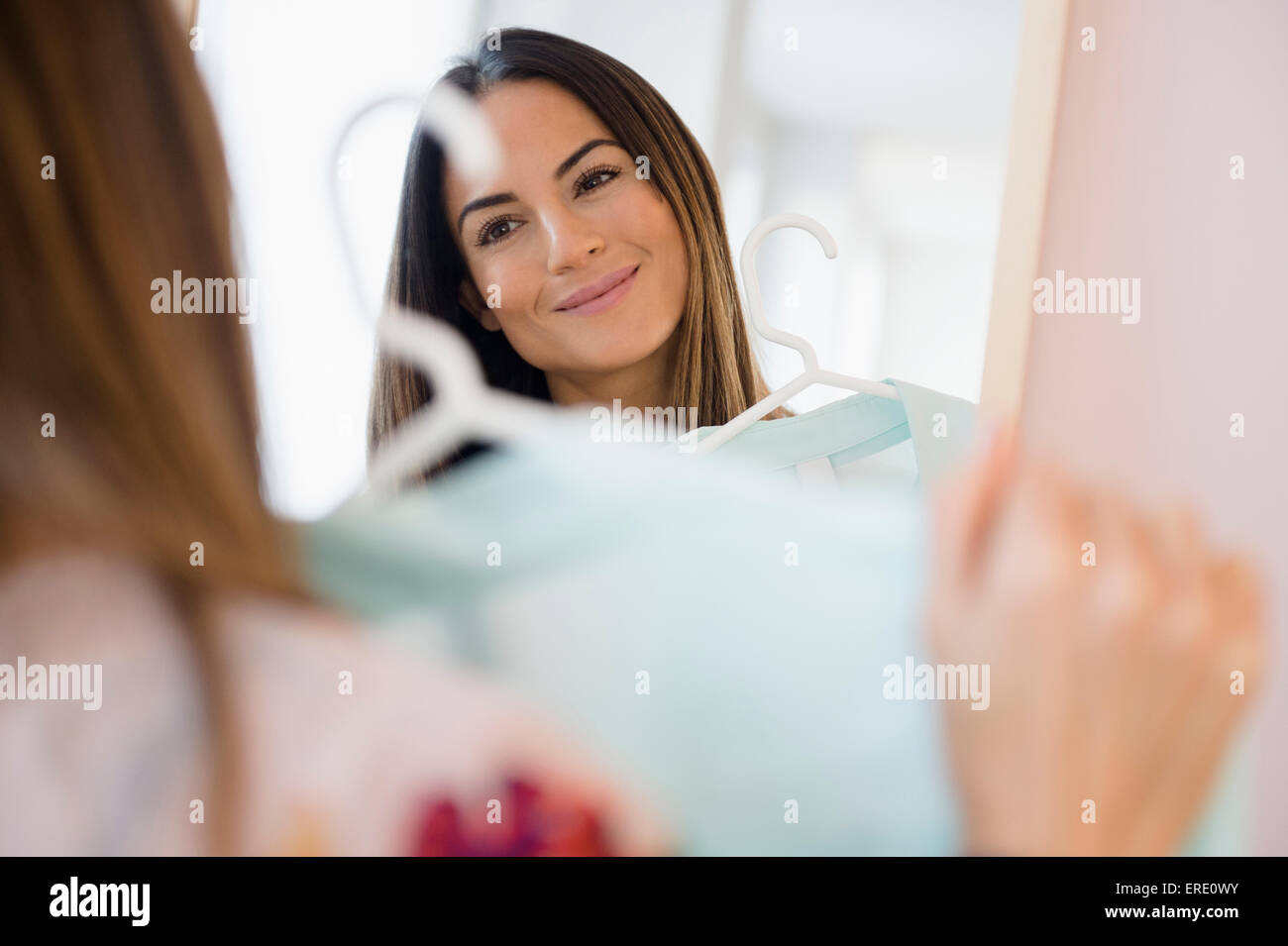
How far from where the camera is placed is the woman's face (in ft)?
2.60

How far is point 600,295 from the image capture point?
0.82 meters

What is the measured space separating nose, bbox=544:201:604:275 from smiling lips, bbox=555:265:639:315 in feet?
0.08

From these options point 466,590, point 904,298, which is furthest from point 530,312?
point 466,590

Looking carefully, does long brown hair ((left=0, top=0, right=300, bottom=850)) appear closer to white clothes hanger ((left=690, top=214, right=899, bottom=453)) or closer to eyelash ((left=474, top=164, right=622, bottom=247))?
white clothes hanger ((left=690, top=214, right=899, bottom=453))

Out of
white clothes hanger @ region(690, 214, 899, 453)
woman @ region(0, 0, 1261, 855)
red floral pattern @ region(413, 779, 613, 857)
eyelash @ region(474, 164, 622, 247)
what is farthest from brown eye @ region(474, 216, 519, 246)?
red floral pattern @ region(413, 779, 613, 857)

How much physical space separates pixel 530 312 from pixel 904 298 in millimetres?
353

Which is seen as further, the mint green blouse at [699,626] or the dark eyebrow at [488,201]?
the dark eyebrow at [488,201]

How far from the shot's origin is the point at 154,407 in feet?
1.08

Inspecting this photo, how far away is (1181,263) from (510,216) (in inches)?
24.5

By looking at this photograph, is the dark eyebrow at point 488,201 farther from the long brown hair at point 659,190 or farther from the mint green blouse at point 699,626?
the mint green blouse at point 699,626

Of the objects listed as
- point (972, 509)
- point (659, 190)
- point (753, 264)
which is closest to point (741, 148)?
point (659, 190)

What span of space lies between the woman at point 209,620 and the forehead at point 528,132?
1.45 ft

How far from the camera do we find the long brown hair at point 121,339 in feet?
1.08

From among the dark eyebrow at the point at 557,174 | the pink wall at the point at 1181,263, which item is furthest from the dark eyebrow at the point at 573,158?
the pink wall at the point at 1181,263
